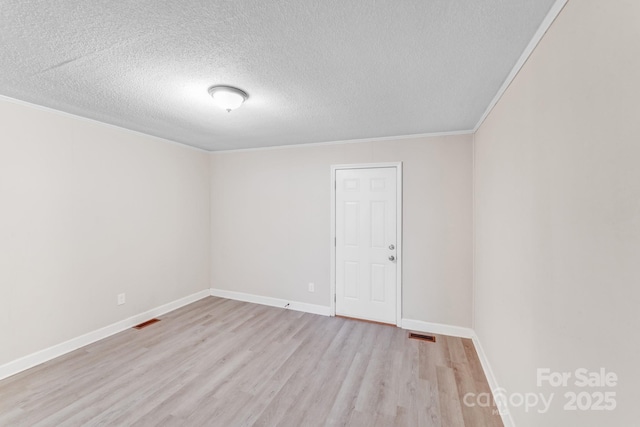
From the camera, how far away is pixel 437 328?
3.22m

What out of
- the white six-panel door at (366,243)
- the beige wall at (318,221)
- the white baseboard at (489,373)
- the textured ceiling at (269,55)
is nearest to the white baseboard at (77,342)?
the beige wall at (318,221)

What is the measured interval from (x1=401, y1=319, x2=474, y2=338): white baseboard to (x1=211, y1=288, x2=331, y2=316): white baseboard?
109cm

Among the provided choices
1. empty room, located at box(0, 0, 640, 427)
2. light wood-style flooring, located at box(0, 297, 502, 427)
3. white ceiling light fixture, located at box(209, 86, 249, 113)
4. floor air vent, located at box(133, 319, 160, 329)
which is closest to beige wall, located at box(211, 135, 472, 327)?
empty room, located at box(0, 0, 640, 427)

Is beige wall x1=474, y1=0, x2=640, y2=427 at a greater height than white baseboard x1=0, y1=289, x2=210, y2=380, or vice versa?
beige wall x1=474, y1=0, x2=640, y2=427

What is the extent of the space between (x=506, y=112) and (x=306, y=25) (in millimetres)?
1572

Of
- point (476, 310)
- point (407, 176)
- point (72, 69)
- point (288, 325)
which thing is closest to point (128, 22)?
point (72, 69)

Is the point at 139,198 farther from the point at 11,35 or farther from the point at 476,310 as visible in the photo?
the point at 476,310

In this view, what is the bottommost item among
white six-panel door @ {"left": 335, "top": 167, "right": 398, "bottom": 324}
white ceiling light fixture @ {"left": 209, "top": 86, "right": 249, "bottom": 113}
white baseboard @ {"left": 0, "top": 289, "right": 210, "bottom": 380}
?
white baseboard @ {"left": 0, "top": 289, "right": 210, "bottom": 380}

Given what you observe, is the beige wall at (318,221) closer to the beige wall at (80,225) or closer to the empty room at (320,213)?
the empty room at (320,213)

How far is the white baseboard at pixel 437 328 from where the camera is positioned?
3117 mm

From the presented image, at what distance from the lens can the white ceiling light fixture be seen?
2025 millimetres

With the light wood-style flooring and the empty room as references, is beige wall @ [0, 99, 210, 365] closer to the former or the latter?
the empty room

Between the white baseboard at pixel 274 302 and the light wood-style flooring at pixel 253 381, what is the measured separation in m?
0.47

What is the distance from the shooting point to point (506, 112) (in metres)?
1.94
